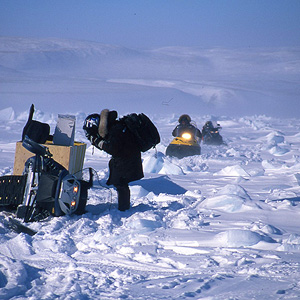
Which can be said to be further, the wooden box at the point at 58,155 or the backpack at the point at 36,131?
the wooden box at the point at 58,155

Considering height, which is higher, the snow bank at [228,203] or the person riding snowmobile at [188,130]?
the person riding snowmobile at [188,130]

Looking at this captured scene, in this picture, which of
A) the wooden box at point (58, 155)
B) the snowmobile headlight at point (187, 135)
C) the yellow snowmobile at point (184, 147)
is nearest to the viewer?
the wooden box at point (58, 155)

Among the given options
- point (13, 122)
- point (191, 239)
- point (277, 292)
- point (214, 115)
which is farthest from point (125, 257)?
point (214, 115)

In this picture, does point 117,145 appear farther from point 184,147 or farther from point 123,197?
point 184,147

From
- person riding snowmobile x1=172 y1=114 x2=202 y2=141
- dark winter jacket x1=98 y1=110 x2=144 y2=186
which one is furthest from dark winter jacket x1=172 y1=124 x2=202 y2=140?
dark winter jacket x1=98 y1=110 x2=144 y2=186

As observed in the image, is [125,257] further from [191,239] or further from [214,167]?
[214,167]

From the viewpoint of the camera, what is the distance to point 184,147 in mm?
12312

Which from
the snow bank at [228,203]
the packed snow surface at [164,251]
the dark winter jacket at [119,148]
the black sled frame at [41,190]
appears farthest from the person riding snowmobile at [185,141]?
the black sled frame at [41,190]

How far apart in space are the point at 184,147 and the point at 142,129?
285 inches

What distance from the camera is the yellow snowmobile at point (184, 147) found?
483 inches

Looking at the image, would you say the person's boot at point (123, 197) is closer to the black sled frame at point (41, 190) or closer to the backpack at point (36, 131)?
the black sled frame at point (41, 190)

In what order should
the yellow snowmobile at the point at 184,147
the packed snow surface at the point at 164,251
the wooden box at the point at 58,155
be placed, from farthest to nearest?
the yellow snowmobile at the point at 184,147
the wooden box at the point at 58,155
the packed snow surface at the point at 164,251

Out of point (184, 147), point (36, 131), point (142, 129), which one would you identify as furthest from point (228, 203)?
point (184, 147)

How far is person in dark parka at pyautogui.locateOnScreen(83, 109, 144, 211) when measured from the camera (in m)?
5.09
